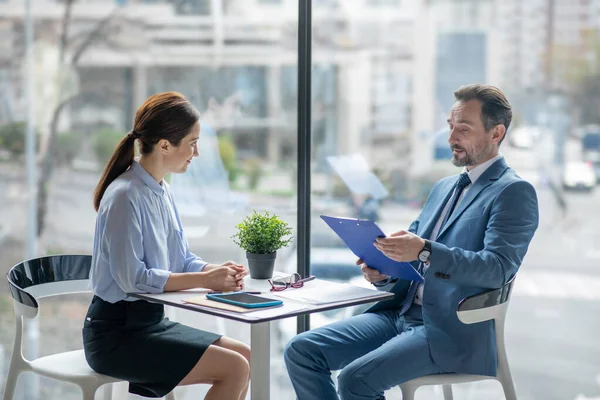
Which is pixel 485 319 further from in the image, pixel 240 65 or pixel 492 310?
pixel 240 65

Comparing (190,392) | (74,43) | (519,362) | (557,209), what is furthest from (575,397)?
(74,43)

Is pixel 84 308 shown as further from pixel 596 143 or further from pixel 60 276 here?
pixel 596 143

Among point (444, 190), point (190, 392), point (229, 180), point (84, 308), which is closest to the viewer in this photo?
point (444, 190)

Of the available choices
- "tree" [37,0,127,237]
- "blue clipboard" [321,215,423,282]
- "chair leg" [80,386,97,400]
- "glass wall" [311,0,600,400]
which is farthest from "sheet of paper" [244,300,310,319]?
"tree" [37,0,127,237]

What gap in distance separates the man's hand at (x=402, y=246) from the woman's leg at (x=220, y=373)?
57 cm

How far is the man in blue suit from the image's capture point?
2352 mm

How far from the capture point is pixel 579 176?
3.41 meters

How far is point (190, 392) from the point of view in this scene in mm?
3619

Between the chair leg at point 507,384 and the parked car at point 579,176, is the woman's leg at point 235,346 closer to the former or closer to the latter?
the chair leg at point 507,384

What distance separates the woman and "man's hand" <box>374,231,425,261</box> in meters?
0.47

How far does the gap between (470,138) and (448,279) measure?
20.0 inches

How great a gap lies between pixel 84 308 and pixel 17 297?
1824mm

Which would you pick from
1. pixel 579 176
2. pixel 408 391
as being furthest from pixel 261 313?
pixel 579 176

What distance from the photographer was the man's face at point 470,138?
2.54 m
